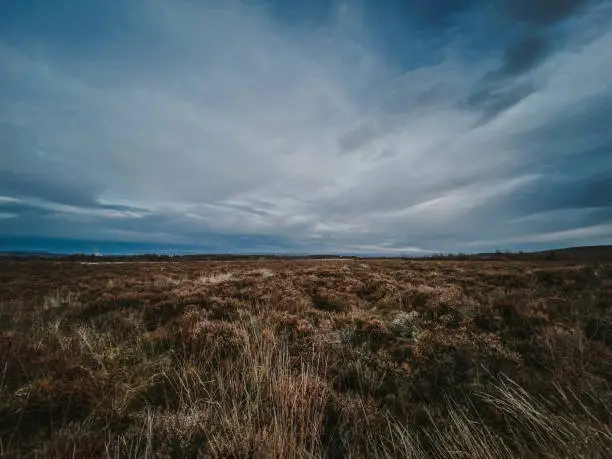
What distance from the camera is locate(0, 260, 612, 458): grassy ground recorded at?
11.6ft

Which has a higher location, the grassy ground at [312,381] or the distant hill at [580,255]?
the distant hill at [580,255]

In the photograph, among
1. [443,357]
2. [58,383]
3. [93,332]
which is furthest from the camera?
[93,332]

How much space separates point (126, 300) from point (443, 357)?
10262 millimetres

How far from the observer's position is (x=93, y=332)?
24.6ft

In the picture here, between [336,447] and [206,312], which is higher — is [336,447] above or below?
below

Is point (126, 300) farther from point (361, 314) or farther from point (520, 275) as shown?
point (520, 275)

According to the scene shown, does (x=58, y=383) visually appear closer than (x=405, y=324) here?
Yes

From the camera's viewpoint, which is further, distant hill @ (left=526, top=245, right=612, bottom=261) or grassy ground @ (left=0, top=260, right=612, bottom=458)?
distant hill @ (left=526, top=245, right=612, bottom=261)

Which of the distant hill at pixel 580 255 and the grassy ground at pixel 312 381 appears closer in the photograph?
the grassy ground at pixel 312 381

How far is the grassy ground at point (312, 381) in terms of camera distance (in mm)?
3541

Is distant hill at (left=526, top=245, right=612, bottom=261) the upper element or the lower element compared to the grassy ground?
upper

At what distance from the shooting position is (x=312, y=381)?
4836mm

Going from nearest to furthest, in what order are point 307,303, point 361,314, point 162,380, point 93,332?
point 162,380, point 93,332, point 361,314, point 307,303

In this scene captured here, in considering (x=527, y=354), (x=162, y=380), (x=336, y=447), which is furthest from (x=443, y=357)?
(x=162, y=380)
